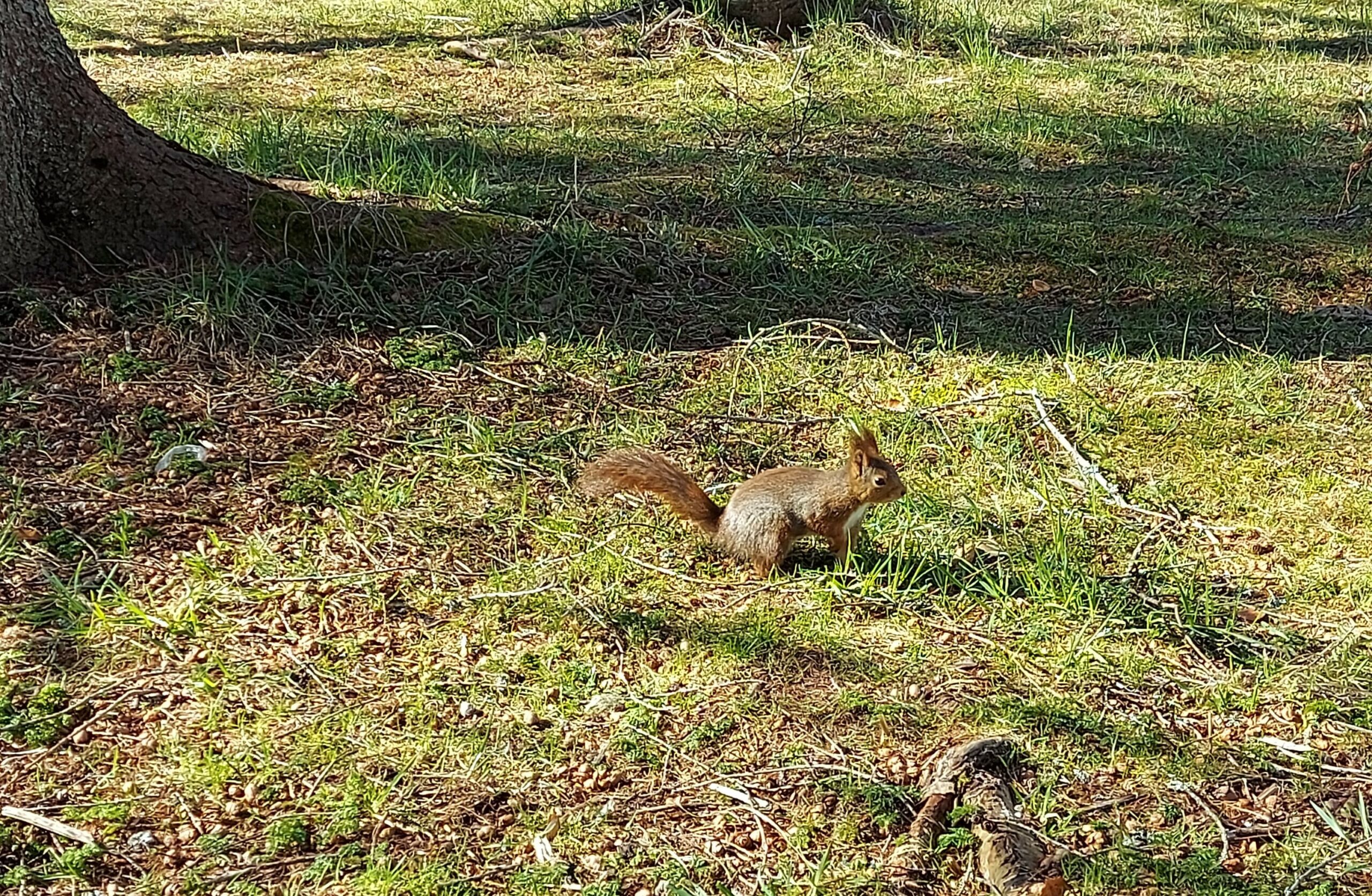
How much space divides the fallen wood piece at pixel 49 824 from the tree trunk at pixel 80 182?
1969mm

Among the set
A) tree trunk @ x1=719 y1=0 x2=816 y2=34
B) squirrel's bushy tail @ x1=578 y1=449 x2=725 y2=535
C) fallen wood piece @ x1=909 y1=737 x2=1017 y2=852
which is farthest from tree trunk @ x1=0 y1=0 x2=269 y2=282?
tree trunk @ x1=719 y1=0 x2=816 y2=34

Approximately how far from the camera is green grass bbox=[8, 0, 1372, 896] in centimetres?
229

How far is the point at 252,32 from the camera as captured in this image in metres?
7.71

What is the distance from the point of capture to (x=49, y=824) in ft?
7.21

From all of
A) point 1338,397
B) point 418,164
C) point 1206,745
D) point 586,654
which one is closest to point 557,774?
point 586,654

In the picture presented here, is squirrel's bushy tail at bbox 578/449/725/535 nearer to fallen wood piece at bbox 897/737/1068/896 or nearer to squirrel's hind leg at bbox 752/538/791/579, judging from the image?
squirrel's hind leg at bbox 752/538/791/579

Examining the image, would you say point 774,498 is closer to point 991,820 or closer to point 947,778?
point 947,778

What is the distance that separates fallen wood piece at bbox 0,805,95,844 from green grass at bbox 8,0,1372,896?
0.07 ft

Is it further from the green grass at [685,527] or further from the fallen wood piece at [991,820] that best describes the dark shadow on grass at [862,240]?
the fallen wood piece at [991,820]

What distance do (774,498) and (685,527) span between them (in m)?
0.30

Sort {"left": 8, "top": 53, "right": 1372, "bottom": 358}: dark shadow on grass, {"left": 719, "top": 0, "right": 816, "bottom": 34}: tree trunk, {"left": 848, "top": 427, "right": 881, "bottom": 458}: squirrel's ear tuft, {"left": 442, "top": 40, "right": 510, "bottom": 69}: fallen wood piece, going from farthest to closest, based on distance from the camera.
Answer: {"left": 719, "top": 0, "right": 816, "bottom": 34}: tree trunk
{"left": 442, "top": 40, "right": 510, "bottom": 69}: fallen wood piece
{"left": 8, "top": 53, "right": 1372, "bottom": 358}: dark shadow on grass
{"left": 848, "top": 427, "right": 881, "bottom": 458}: squirrel's ear tuft

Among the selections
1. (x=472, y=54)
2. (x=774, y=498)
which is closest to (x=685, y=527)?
(x=774, y=498)

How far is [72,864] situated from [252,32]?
6507mm

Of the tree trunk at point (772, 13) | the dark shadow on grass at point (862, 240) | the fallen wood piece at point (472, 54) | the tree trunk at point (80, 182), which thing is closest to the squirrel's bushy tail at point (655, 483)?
the dark shadow on grass at point (862, 240)
